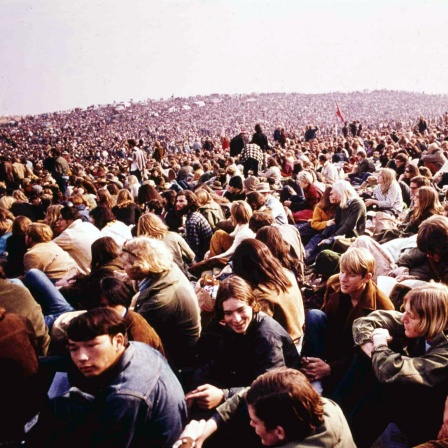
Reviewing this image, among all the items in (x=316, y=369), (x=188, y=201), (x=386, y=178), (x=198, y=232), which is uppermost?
(x=386, y=178)

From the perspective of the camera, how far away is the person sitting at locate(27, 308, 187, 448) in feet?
6.66

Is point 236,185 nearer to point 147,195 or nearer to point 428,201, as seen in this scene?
point 147,195

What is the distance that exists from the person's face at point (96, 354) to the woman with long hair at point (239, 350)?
63 centimetres

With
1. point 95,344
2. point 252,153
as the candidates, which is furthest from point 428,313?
point 252,153

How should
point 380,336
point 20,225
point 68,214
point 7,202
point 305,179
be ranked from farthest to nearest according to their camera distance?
point 7,202, point 305,179, point 68,214, point 20,225, point 380,336

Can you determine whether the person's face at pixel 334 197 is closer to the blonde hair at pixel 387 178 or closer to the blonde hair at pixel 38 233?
the blonde hair at pixel 387 178

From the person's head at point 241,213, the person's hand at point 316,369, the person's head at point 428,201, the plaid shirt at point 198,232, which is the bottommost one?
the person's hand at point 316,369

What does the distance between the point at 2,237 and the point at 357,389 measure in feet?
16.0

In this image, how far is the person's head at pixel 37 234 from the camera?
179 inches

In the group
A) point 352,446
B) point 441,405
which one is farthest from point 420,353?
point 352,446

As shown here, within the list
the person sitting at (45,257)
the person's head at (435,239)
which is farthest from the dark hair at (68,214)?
the person's head at (435,239)

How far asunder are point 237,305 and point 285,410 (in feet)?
3.07

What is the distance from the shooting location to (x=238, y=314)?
2697mm

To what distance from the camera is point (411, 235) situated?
5195 mm
